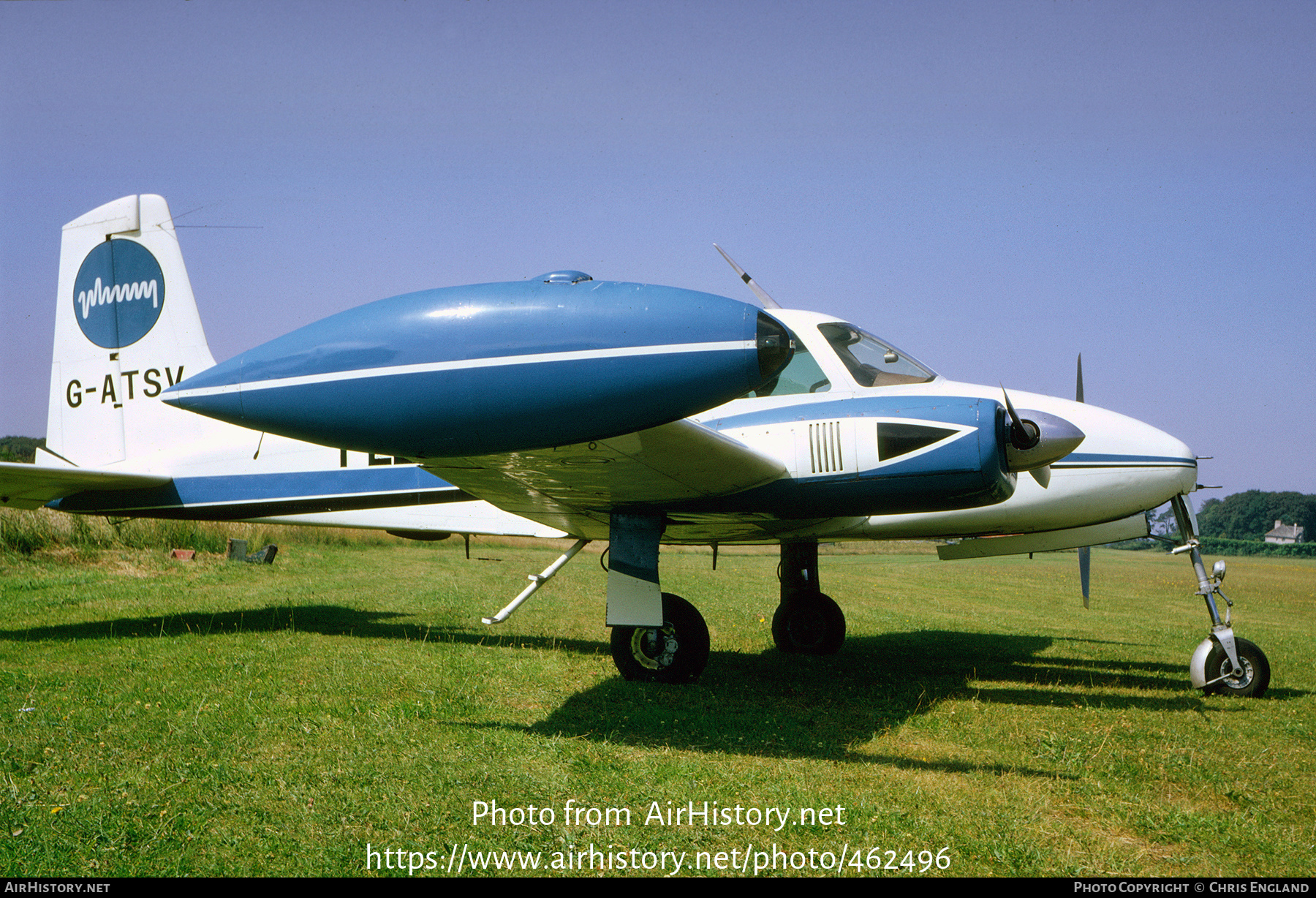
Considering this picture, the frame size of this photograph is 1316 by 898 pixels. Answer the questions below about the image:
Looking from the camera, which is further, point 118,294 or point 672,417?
point 118,294

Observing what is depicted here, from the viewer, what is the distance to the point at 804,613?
7.73m

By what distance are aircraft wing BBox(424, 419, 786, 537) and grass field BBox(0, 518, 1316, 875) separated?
51.9 inches

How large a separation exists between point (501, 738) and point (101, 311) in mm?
7253

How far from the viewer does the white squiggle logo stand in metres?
8.40

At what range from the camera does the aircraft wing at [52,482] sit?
6.94 m

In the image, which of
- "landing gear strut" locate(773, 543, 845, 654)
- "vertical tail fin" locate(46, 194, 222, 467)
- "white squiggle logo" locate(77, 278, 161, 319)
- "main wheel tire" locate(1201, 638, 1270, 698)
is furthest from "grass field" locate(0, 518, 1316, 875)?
"white squiggle logo" locate(77, 278, 161, 319)

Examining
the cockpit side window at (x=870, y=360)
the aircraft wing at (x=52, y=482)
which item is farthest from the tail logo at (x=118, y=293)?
the cockpit side window at (x=870, y=360)

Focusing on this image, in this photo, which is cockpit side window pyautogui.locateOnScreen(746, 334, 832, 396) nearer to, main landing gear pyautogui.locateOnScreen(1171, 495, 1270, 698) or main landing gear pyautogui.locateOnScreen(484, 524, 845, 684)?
main landing gear pyautogui.locateOnScreen(484, 524, 845, 684)

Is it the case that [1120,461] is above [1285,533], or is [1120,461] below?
above

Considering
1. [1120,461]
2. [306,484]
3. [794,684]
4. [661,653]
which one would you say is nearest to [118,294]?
[306,484]

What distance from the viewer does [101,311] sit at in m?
8.48

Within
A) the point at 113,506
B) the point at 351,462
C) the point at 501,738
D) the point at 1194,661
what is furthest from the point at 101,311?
the point at 1194,661

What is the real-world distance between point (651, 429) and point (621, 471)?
2.84 feet

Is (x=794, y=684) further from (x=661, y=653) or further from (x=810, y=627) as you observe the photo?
(x=810, y=627)
